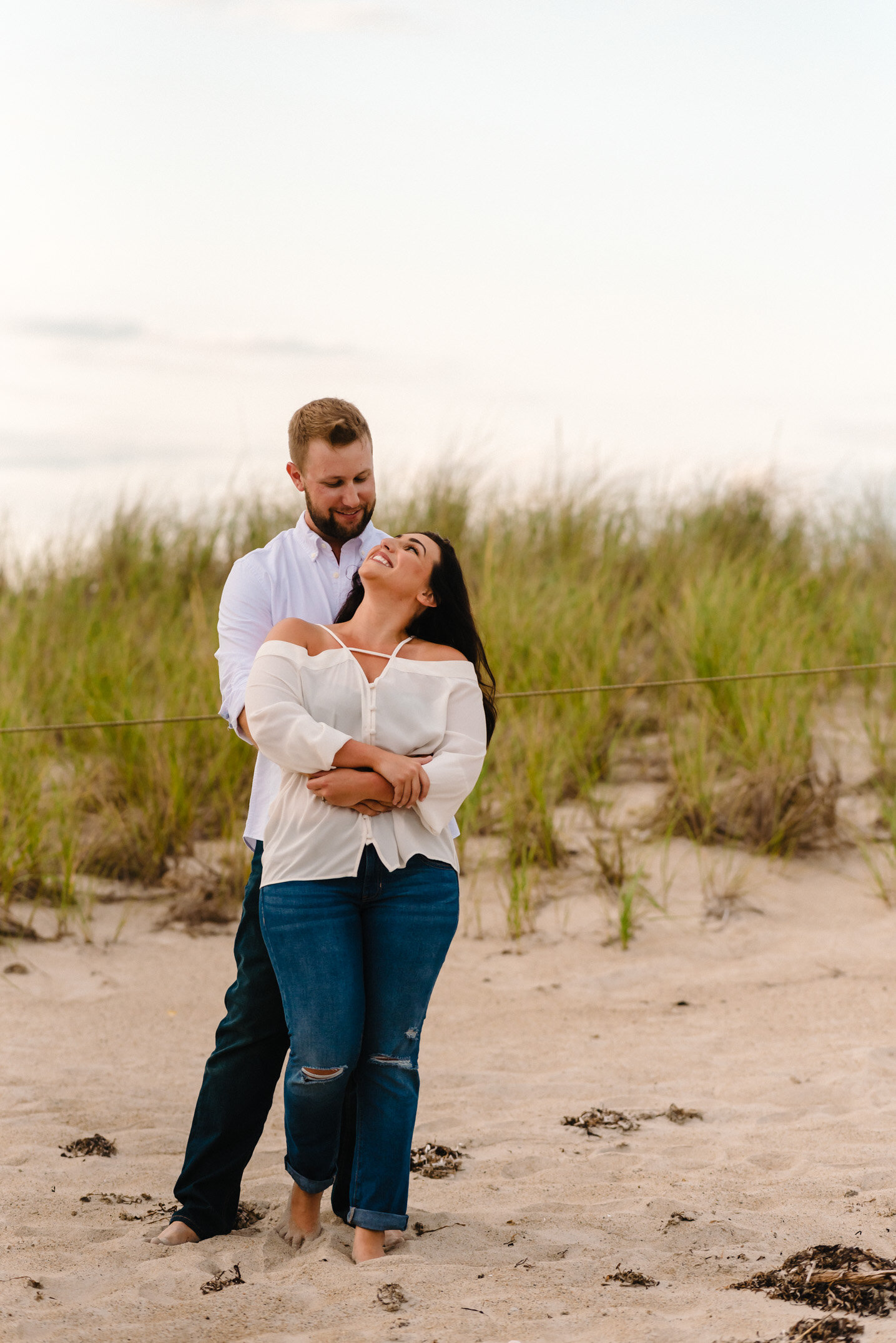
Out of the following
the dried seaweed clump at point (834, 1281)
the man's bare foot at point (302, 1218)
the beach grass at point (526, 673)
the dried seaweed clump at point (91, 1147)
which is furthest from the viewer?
the beach grass at point (526, 673)

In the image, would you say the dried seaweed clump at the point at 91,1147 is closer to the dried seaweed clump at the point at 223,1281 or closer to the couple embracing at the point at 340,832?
the couple embracing at the point at 340,832

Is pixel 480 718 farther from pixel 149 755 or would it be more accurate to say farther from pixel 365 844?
pixel 149 755

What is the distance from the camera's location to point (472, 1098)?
→ 3.96 metres

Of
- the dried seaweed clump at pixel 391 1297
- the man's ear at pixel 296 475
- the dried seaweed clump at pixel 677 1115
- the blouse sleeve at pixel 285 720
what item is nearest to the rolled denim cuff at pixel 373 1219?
the dried seaweed clump at pixel 391 1297

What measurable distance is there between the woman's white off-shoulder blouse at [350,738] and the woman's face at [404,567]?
0.49 ft

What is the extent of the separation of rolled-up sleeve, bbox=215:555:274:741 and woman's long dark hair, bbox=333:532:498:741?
0.21m

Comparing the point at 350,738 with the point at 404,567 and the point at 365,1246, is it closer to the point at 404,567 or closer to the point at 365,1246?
the point at 404,567

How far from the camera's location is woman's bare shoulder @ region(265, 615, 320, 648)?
260 centimetres

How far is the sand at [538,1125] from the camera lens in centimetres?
251

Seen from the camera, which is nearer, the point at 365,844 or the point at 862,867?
the point at 365,844

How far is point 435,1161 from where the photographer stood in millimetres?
3414

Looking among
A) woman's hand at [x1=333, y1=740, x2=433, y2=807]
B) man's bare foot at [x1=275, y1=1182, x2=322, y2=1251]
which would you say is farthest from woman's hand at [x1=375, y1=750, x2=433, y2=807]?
man's bare foot at [x1=275, y1=1182, x2=322, y2=1251]

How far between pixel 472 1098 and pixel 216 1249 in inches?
51.5

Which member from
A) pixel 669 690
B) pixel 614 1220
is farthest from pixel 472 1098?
pixel 669 690
